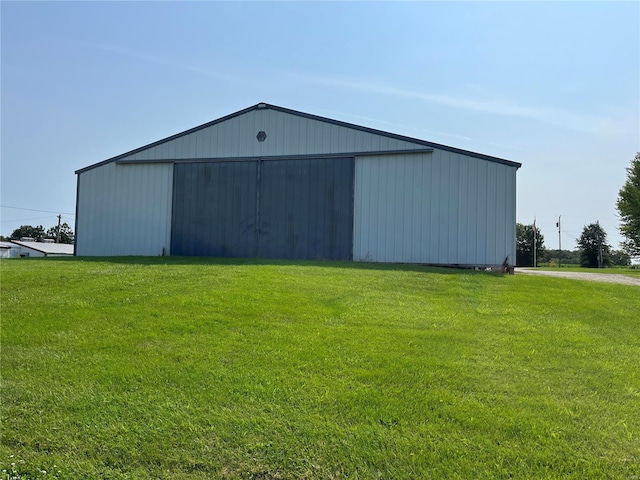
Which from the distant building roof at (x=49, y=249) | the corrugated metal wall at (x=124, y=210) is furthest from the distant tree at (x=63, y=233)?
the corrugated metal wall at (x=124, y=210)

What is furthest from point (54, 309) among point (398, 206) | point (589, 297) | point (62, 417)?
point (398, 206)

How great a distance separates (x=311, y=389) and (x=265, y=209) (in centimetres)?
1289

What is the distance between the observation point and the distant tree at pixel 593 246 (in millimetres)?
58638

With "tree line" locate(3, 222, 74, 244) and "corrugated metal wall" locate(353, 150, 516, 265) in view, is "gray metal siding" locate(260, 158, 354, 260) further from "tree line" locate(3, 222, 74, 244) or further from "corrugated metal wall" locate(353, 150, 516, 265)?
"tree line" locate(3, 222, 74, 244)

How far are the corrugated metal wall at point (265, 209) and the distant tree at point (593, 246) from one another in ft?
174

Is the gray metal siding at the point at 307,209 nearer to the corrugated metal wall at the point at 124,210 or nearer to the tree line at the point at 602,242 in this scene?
the corrugated metal wall at the point at 124,210

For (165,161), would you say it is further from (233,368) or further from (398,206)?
(233,368)

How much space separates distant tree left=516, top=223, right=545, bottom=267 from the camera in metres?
65.2

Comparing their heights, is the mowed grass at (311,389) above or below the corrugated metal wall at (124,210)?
below

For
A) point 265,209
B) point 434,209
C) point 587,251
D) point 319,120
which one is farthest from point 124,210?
point 587,251

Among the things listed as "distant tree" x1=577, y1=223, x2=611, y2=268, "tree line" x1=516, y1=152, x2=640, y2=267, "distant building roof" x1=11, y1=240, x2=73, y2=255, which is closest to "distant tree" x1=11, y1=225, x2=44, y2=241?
"distant building roof" x1=11, y1=240, x2=73, y2=255

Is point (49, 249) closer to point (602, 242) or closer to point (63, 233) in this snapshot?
point (63, 233)

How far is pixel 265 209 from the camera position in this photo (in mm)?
16672

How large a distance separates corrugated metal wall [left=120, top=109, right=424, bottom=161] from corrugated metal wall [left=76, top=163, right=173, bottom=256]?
795mm
